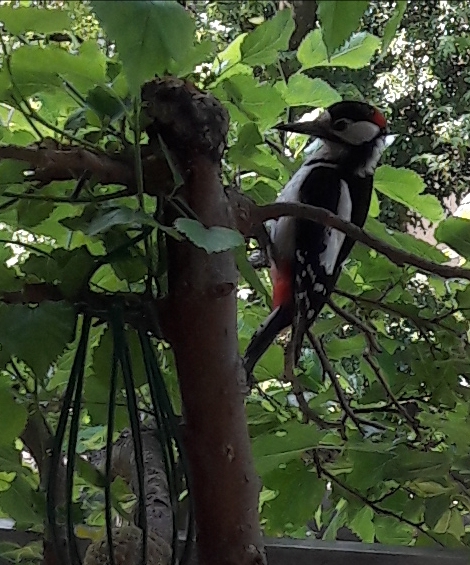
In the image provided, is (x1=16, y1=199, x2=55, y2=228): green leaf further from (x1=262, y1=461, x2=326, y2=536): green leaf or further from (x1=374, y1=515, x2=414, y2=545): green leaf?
(x1=374, y1=515, x2=414, y2=545): green leaf

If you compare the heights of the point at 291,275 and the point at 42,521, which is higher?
the point at 291,275

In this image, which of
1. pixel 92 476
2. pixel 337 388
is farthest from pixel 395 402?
pixel 92 476

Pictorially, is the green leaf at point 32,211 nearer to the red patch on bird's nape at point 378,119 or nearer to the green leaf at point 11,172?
the green leaf at point 11,172

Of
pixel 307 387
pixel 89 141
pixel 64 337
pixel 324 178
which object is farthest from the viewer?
pixel 324 178

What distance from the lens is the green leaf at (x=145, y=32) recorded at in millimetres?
262

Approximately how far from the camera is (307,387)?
2.45 feet

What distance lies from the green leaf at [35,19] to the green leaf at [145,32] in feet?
0.47

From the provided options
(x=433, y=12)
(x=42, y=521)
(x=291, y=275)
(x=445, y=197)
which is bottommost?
(x=42, y=521)

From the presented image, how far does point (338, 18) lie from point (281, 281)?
22.0 inches

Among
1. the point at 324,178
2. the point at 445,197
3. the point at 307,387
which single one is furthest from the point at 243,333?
the point at 445,197

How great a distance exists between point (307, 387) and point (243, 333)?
0.09 m

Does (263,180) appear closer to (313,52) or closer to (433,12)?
A: (313,52)

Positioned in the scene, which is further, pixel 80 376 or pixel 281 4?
pixel 281 4

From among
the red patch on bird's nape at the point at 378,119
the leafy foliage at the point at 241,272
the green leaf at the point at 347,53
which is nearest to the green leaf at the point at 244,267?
the leafy foliage at the point at 241,272
